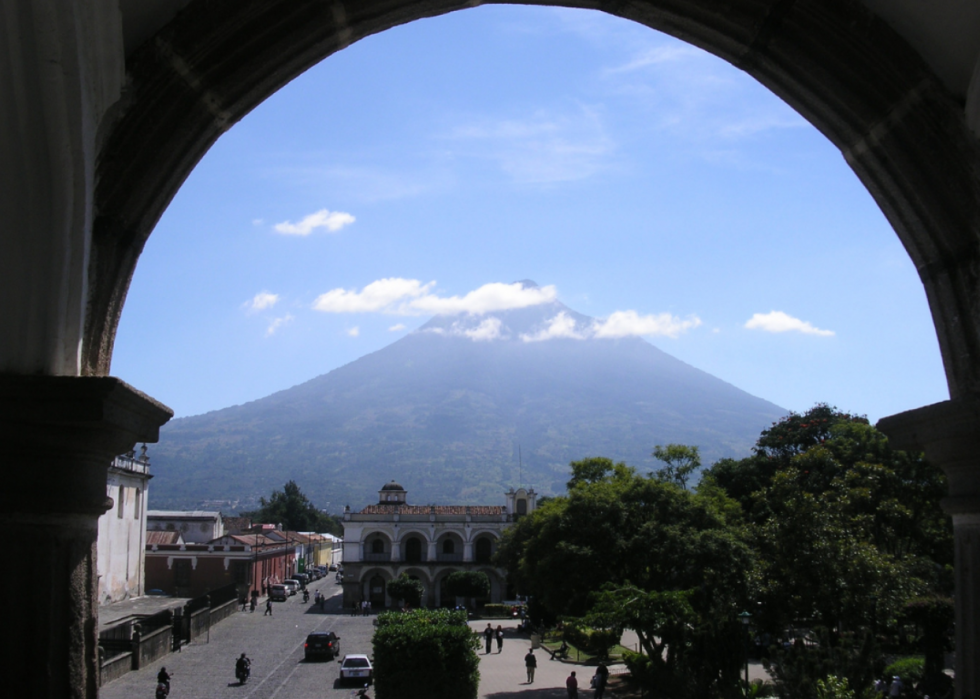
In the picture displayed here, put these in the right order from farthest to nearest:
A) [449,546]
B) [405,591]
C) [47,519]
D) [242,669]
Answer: [449,546] < [405,591] < [242,669] < [47,519]

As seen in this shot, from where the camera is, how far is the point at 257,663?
24578mm

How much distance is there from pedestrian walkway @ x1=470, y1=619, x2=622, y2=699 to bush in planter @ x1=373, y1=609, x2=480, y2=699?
3.49m

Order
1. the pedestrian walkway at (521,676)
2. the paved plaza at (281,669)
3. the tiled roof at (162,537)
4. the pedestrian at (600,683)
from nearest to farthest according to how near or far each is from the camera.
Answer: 1. the pedestrian at (600,683)
2. the pedestrian walkway at (521,676)
3. the paved plaza at (281,669)
4. the tiled roof at (162,537)

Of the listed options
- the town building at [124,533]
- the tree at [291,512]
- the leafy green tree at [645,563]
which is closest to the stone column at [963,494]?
the leafy green tree at [645,563]

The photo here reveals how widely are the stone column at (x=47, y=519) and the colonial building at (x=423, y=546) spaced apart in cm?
5070

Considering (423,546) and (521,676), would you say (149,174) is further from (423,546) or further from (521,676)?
(423,546)

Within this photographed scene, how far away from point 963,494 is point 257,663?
24605mm

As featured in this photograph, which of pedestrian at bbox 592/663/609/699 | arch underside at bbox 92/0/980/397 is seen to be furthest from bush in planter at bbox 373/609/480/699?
arch underside at bbox 92/0/980/397

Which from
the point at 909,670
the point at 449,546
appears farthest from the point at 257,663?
the point at 449,546

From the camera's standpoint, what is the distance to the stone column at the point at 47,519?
95.2 inches

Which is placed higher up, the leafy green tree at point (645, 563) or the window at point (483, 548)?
the leafy green tree at point (645, 563)

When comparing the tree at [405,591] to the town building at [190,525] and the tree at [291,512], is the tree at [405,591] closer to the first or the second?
the town building at [190,525]

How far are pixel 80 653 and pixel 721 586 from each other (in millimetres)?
18569

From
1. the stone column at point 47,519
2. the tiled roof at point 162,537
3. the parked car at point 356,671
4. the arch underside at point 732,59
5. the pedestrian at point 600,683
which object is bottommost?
the parked car at point 356,671
